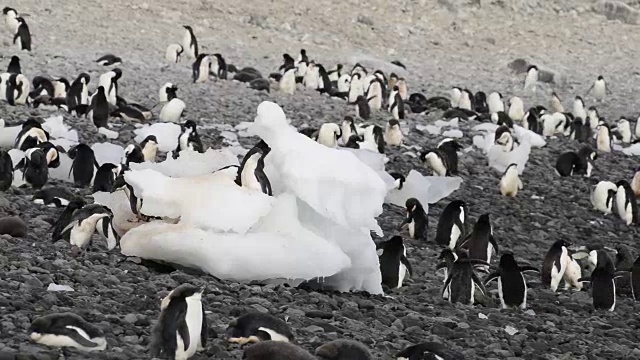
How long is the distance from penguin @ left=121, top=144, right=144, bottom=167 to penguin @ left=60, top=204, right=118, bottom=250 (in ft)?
9.16

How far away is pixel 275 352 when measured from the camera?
3881 millimetres

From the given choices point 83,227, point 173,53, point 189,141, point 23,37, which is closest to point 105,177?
point 189,141

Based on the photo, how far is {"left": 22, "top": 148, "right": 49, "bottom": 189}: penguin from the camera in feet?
25.7

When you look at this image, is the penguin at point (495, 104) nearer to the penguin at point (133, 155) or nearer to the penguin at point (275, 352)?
→ the penguin at point (133, 155)

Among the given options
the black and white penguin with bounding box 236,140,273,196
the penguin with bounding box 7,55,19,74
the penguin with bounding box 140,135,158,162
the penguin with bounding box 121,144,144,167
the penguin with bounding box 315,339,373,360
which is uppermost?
the black and white penguin with bounding box 236,140,273,196

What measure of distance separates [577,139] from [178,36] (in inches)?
307

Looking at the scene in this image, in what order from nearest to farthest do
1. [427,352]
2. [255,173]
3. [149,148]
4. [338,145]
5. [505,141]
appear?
1. [427,352]
2. [255,173]
3. [149,148]
4. [338,145]
5. [505,141]

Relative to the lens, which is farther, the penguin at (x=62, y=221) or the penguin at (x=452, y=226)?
the penguin at (x=452, y=226)

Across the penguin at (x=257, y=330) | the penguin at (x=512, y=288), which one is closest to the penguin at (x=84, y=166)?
the penguin at (x=512, y=288)

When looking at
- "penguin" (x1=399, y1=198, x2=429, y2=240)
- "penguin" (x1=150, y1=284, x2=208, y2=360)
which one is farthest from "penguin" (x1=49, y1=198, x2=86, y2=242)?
"penguin" (x1=399, y1=198, x2=429, y2=240)

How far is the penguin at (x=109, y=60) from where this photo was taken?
14.7m

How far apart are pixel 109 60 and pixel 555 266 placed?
9.07 meters

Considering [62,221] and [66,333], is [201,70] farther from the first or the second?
[66,333]

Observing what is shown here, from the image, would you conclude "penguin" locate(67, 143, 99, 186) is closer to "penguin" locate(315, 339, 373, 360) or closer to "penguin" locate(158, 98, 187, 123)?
"penguin" locate(158, 98, 187, 123)
